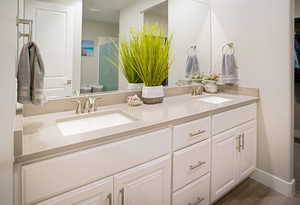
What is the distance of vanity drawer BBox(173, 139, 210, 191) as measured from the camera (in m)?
1.24

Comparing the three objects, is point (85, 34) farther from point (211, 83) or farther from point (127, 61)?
point (211, 83)

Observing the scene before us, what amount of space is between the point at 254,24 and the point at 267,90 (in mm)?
655

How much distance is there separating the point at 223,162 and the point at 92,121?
106cm

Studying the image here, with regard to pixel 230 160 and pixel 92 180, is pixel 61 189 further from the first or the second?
pixel 230 160

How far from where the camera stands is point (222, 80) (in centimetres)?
214

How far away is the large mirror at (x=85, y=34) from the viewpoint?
1289mm

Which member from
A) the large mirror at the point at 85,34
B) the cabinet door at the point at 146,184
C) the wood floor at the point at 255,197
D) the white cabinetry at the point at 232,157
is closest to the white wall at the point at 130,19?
the large mirror at the point at 85,34

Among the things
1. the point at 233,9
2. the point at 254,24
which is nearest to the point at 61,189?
the point at 254,24

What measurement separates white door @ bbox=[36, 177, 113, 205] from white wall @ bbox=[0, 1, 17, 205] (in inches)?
8.3

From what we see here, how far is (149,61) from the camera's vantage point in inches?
63.4

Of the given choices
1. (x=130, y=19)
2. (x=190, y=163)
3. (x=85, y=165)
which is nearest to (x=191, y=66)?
(x=130, y=19)

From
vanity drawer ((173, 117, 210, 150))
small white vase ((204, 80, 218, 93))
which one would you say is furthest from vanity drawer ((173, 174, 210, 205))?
small white vase ((204, 80, 218, 93))

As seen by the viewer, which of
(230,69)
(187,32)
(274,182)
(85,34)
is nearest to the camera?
(85,34)

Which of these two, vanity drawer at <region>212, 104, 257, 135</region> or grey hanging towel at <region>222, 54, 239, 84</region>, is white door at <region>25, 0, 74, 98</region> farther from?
grey hanging towel at <region>222, 54, 239, 84</region>
